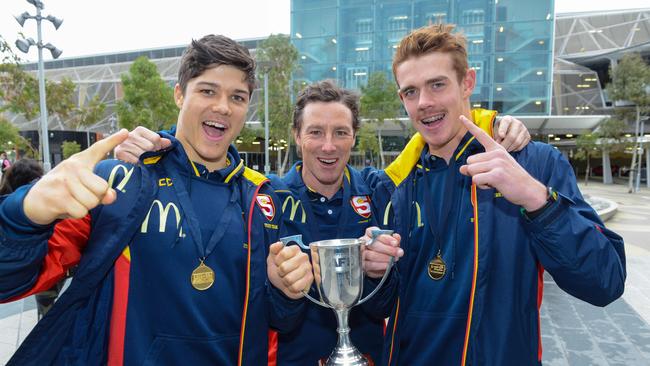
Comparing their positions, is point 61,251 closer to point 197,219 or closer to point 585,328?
point 197,219

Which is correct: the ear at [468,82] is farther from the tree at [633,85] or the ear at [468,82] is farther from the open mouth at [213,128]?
the tree at [633,85]

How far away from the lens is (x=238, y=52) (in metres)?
2.19

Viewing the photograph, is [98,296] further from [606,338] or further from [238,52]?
[606,338]

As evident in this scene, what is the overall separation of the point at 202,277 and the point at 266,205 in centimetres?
52

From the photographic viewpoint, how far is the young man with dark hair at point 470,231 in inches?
66.1

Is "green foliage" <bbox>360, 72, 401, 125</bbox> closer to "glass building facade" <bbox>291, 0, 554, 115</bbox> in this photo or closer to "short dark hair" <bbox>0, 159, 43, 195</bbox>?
"glass building facade" <bbox>291, 0, 554, 115</bbox>

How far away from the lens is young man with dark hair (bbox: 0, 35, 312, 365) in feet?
5.45

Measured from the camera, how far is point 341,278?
5.67ft

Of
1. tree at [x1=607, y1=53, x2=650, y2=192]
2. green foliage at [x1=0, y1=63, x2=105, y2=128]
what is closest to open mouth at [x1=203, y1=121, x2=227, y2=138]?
green foliage at [x1=0, y1=63, x2=105, y2=128]

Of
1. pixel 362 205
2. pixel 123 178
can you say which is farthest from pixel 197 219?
pixel 362 205

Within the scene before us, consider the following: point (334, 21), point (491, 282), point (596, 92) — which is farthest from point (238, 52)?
point (596, 92)

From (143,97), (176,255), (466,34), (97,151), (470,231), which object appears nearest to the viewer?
(97,151)

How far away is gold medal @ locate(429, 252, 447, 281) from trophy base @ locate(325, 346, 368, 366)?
69 centimetres

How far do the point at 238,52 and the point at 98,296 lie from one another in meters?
1.45
